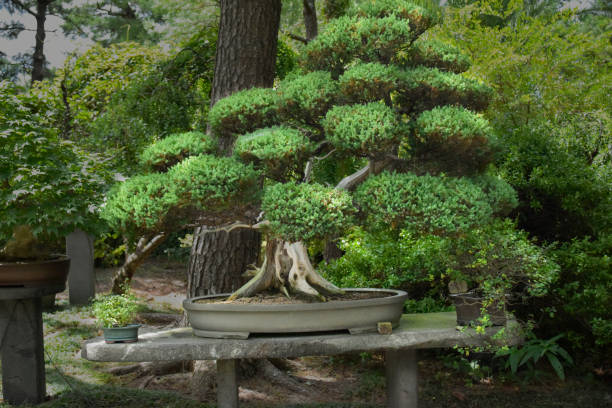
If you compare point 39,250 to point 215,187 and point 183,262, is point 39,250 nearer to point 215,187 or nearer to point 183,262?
point 215,187

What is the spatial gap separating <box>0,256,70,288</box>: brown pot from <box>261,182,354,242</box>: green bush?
1754 millimetres

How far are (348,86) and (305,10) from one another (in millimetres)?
4826

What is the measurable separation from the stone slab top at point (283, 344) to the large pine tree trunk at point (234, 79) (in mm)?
1231

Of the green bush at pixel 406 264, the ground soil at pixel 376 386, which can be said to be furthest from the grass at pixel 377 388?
the green bush at pixel 406 264

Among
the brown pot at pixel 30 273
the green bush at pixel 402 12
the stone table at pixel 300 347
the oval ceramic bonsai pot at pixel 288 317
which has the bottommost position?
the stone table at pixel 300 347

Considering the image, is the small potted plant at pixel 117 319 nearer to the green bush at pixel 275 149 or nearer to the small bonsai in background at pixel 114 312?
the small bonsai in background at pixel 114 312

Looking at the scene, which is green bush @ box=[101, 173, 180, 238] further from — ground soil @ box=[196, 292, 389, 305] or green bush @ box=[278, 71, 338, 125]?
green bush @ box=[278, 71, 338, 125]

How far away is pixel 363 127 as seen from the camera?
245cm

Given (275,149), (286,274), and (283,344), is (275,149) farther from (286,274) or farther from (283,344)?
(283,344)

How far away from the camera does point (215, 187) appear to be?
2400 millimetres

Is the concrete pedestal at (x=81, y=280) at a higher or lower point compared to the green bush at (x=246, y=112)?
lower

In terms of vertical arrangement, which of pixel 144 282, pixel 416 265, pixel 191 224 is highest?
pixel 191 224

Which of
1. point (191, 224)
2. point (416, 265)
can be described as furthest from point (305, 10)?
point (191, 224)

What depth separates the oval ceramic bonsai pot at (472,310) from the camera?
2680mm
